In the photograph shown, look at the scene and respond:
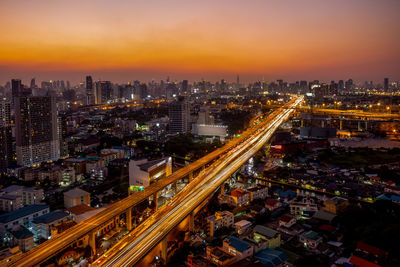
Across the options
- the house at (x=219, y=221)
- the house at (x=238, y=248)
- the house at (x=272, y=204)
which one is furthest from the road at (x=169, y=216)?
the house at (x=272, y=204)

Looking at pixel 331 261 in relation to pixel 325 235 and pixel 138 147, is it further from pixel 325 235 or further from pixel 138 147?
pixel 138 147

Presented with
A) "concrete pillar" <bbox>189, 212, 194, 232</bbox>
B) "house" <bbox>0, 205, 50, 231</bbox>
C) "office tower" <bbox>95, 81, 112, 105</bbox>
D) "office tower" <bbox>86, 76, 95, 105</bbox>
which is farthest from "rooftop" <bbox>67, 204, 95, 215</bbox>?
"office tower" <bbox>95, 81, 112, 105</bbox>

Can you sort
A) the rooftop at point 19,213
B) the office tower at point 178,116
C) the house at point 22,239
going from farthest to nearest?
the office tower at point 178,116, the rooftop at point 19,213, the house at point 22,239

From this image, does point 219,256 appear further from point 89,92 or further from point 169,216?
point 89,92

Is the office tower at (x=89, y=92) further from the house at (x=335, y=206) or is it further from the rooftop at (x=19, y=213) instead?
the house at (x=335, y=206)

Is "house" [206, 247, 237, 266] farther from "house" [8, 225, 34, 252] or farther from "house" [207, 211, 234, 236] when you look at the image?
"house" [8, 225, 34, 252]

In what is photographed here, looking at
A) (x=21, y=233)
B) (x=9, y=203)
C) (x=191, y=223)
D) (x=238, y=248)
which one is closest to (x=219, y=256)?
(x=238, y=248)

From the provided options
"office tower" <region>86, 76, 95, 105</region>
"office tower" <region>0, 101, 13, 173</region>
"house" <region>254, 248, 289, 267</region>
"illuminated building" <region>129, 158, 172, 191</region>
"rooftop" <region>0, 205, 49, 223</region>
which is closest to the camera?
"house" <region>254, 248, 289, 267</region>
